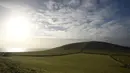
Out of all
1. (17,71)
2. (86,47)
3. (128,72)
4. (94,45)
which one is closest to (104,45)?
(94,45)

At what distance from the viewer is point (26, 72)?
15.4 m

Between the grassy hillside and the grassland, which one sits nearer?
the grassland

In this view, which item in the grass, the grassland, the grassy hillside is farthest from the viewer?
the grassy hillside

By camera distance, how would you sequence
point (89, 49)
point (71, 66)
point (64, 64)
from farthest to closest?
1. point (89, 49)
2. point (64, 64)
3. point (71, 66)

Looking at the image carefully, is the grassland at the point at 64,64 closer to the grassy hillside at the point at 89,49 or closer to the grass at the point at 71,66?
the grass at the point at 71,66

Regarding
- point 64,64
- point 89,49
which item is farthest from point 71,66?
point 89,49

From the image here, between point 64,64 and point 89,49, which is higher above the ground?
point 64,64

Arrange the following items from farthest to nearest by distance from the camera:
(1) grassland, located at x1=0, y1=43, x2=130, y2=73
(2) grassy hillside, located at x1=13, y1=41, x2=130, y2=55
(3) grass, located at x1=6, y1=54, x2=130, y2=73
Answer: (2) grassy hillside, located at x1=13, y1=41, x2=130, y2=55 < (3) grass, located at x1=6, y1=54, x2=130, y2=73 < (1) grassland, located at x1=0, y1=43, x2=130, y2=73

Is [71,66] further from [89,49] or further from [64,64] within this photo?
[89,49]

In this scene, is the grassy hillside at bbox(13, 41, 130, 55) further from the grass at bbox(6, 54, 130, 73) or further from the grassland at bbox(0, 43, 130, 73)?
the grass at bbox(6, 54, 130, 73)

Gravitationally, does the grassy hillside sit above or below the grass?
below

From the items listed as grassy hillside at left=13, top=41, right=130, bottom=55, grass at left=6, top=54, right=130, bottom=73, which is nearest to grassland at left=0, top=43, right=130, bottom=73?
grass at left=6, top=54, right=130, bottom=73

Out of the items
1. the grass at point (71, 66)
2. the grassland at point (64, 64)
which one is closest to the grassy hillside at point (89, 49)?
the grassland at point (64, 64)

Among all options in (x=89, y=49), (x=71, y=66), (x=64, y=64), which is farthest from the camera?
(x=89, y=49)
